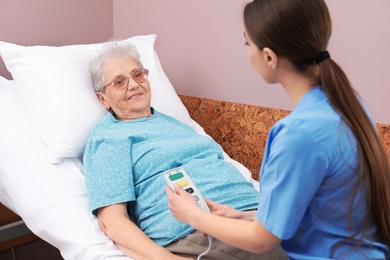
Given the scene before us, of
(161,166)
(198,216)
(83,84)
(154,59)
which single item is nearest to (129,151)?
(161,166)

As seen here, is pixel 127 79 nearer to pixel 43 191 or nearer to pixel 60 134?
→ pixel 60 134

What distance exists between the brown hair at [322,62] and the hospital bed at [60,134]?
0.68 m

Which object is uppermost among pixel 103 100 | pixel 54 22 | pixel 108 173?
pixel 54 22

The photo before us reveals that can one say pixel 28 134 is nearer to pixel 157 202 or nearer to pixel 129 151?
pixel 129 151

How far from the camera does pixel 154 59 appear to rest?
71.7 inches

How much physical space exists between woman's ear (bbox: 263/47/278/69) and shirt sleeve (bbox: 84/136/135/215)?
61cm

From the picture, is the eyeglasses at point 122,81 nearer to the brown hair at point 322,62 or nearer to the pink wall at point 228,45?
the pink wall at point 228,45

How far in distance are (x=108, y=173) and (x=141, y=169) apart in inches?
4.7

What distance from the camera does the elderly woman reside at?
1.12 meters

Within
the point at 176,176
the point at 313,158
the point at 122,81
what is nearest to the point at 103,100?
the point at 122,81

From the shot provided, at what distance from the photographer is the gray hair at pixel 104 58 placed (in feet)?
4.91

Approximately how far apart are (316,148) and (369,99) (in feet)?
2.83

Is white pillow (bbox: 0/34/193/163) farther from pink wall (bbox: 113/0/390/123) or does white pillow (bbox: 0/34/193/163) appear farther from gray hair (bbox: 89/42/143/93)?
pink wall (bbox: 113/0/390/123)

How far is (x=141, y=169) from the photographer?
51.2 inches
